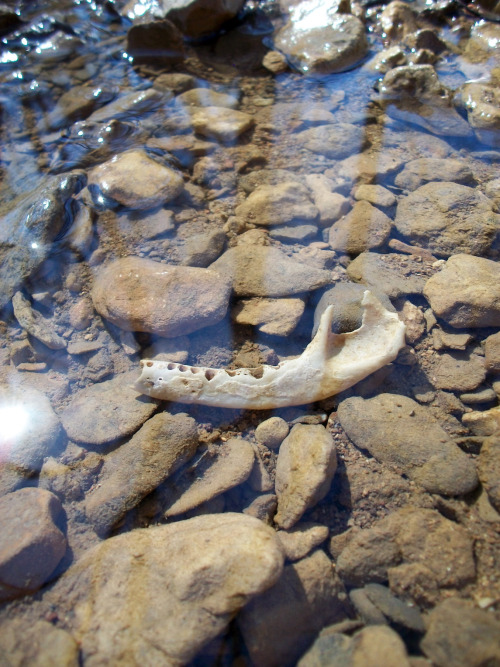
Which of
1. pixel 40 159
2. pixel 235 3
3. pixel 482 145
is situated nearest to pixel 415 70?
pixel 482 145

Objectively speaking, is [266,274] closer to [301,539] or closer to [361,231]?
[361,231]

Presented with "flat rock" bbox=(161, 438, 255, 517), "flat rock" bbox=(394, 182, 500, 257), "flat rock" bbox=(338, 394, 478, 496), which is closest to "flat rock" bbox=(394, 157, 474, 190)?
"flat rock" bbox=(394, 182, 500, 257)

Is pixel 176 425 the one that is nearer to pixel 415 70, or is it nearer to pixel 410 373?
pixel 410 373

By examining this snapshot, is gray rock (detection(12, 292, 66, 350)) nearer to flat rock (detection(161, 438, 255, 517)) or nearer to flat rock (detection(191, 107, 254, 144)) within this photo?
flat rock (detection(161, 438, 255, 517))

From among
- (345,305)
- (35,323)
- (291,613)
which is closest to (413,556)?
(291,613)

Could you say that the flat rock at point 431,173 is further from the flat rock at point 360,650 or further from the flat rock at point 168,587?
the flat rock at point 360,650

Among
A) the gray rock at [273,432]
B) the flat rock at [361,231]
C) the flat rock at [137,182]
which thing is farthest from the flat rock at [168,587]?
the flat rock at [137,182]
